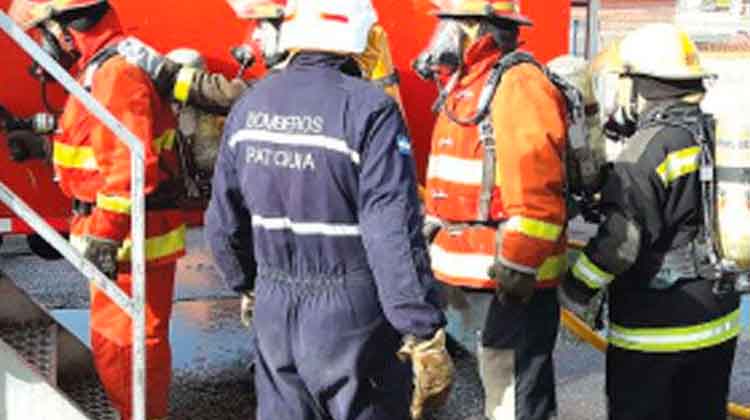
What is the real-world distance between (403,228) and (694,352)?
1.35 meters

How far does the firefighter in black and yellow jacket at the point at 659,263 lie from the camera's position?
11.2ft

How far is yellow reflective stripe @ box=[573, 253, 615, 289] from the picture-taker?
3525 mm

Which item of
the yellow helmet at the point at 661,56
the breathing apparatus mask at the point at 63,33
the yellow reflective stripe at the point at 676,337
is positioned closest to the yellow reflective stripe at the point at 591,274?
the yellow reflective stripe at the point at 676,337

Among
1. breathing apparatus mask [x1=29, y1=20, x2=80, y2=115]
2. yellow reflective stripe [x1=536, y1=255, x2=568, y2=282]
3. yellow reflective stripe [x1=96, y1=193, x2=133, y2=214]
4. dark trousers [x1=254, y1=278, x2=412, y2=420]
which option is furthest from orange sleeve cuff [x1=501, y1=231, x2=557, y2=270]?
breathing apparatus mask [x1=29, y1=20, x2=80, y2=115]

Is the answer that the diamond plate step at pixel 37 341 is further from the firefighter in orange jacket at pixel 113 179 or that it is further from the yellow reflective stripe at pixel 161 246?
the yellow reflective stripe at pixel 161 246

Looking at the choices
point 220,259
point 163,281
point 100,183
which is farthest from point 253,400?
point 220,259

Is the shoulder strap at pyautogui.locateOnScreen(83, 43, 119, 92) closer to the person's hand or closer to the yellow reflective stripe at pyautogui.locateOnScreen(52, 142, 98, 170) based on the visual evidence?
the person's hand

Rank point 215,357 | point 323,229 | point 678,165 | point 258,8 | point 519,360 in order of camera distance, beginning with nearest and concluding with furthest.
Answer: point 323,229 → point 678,165 → point 519,360 → point 258,8 → point 215,357

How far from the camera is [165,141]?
4.35 metres

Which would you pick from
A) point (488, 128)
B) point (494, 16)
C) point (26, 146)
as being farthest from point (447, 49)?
point (26, 146)

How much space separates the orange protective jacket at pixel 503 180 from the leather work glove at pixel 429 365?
68 cm

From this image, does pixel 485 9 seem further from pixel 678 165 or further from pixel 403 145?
pixel 403 145

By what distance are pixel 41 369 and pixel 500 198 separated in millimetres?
1959

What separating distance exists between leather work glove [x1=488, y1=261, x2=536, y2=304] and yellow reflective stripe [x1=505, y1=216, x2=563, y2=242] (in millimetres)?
137
